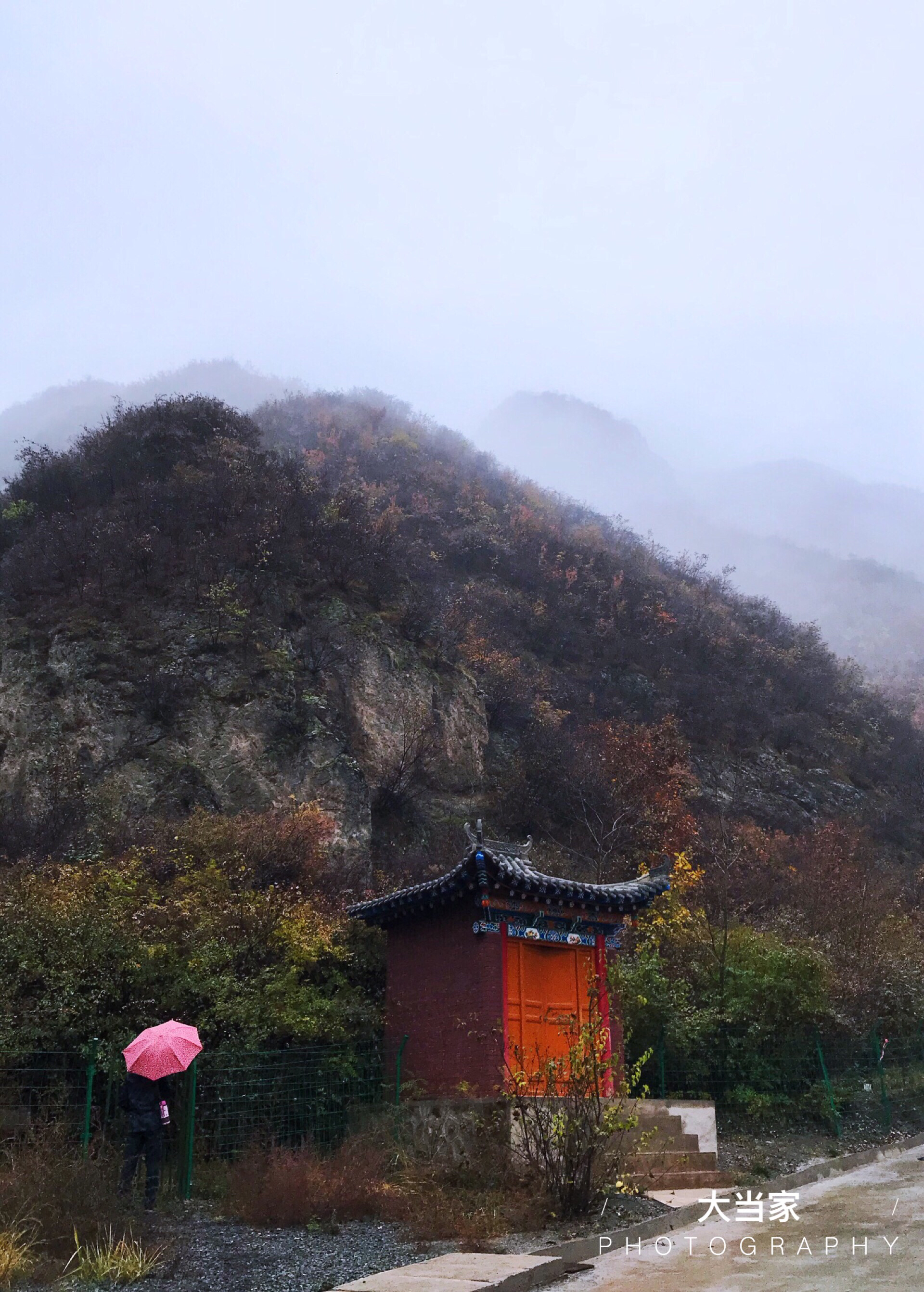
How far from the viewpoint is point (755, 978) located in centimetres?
1788

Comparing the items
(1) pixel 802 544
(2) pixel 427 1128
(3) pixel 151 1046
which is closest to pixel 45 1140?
(3) pixel 151 1046

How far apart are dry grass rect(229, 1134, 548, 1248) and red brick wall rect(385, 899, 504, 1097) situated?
251 centimetres

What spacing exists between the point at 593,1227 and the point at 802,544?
13127cm

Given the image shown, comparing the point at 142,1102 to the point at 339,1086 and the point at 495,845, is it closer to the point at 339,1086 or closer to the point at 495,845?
the point at 339,1086

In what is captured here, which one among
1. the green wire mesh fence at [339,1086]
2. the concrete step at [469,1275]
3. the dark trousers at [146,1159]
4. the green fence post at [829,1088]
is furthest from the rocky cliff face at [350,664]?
the concrete step at [469,1275]

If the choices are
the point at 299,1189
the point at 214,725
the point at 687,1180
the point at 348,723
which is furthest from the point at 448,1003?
the point at 348,723

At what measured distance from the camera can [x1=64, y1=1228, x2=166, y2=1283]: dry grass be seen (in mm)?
7590

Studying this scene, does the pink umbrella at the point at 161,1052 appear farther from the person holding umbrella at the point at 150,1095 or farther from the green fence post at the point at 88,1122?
the green fence post at the point at 88,1122

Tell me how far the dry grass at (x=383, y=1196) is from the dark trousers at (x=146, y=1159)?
79cm

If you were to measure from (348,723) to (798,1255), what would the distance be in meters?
20.5

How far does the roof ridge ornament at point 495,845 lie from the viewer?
48.8 ft

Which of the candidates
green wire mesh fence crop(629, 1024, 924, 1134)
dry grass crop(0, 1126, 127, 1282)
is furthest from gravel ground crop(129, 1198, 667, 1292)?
green wire mesh fence crop(629, 1024, 924, 1134)

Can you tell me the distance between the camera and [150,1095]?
10391 millimetres

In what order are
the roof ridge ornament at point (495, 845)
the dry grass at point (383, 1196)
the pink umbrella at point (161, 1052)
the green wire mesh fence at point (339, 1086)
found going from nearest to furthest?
the dry grass at point (383, 1196)
the pink umbrella at point (161, 1052)
the green wire mesh fence at point (339, 1086)
the roof ridge ornament at point (495, 845)
